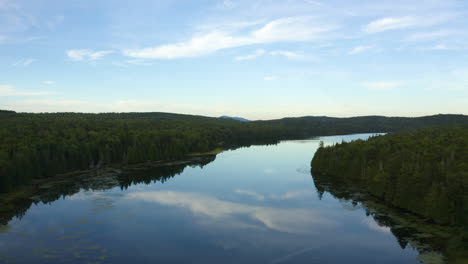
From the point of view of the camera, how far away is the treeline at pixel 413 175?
5284 centimetres

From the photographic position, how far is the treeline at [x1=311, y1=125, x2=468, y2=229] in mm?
52844

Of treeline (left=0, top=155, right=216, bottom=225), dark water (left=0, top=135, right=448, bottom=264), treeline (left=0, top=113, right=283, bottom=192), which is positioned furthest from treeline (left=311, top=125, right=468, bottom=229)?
treeline (left=0, top=113, right=283, bottom=192)

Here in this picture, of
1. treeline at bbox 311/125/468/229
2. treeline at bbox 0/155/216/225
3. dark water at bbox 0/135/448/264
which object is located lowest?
dark water at bbox 0/135/448/264

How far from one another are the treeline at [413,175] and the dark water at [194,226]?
27.0 ft

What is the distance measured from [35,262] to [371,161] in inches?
3022

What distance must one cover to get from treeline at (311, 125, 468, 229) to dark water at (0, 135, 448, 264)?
822 cm

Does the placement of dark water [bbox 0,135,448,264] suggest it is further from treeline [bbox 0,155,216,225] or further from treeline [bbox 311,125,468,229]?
treeline [bbox 311,125,468,229]

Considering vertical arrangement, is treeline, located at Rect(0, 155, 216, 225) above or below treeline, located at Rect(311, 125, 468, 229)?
below

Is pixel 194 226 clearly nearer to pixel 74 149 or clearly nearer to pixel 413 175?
pixel 413 175

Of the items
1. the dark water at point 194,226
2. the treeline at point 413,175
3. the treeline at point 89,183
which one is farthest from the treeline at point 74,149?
the treeline at point 413,175

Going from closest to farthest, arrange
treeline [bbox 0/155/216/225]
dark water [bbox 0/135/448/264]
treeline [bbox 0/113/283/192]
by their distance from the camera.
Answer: dark water [bbox 0/135/448/264]
treeline [bbox 0/155/216/225]
treeline [bbox 0/113/283/192]

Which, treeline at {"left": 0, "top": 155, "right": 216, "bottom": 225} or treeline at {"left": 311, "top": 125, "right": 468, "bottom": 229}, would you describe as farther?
treeline at {"left": 0, "top": 155, "right": 216, "bottom": 225}

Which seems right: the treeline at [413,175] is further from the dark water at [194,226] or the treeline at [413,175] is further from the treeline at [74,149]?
the treeline at [74,149]

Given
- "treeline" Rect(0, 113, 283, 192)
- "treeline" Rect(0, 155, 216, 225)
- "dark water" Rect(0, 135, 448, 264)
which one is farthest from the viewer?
"treeline" Rect(0, 113, 283, 192)
